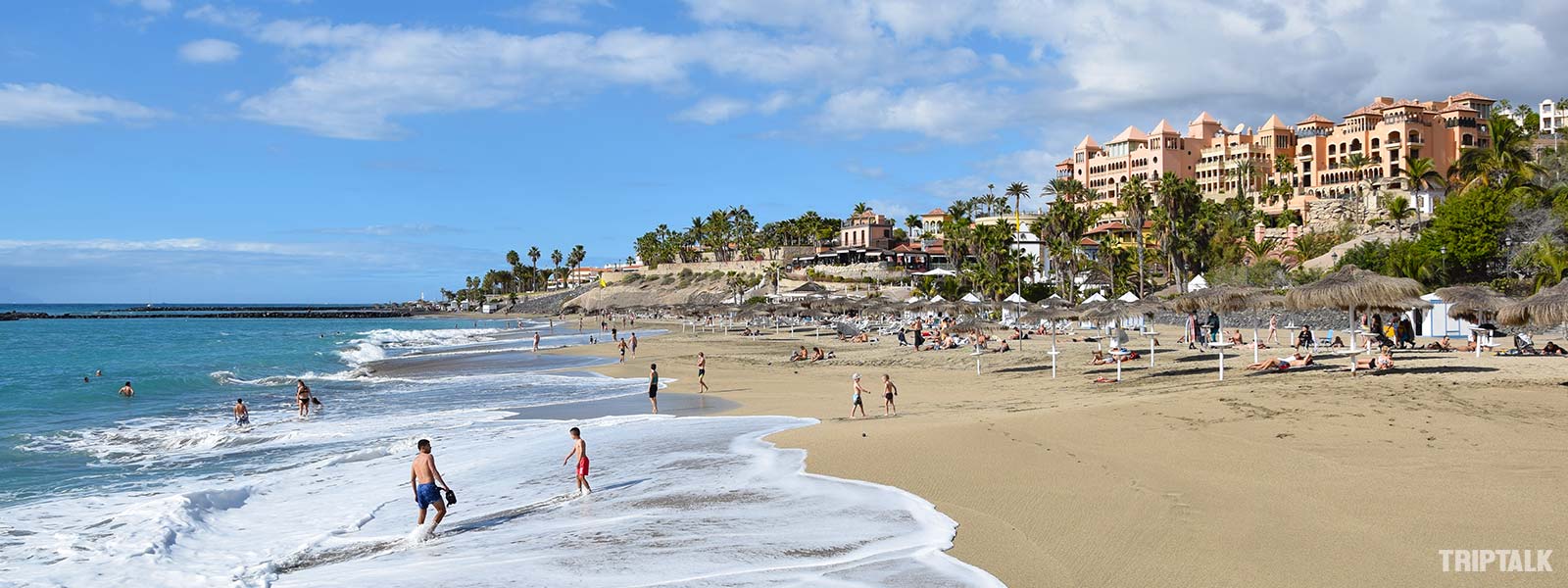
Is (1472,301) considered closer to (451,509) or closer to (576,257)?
(451,509)

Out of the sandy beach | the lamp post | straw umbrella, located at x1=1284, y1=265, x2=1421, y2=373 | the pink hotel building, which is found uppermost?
the pink hotel building

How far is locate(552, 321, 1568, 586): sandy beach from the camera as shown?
7266 mm

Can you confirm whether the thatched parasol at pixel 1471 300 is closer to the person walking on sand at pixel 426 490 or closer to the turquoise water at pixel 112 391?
the person walking on sand at pixel 426 490

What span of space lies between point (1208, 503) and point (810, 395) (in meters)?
13.3

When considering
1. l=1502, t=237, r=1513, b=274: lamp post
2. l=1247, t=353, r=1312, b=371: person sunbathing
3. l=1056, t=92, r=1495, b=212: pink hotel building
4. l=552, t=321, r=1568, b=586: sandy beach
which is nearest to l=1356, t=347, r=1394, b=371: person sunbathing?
l=552, t=321, r=1568, b=586: sandy beach

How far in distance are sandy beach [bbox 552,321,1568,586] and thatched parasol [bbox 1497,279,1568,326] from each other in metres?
0.88

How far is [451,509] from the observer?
36.2 ft

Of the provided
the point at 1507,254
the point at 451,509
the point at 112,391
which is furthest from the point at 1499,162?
the point at 112,391

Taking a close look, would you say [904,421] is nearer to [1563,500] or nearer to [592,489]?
[592,489]

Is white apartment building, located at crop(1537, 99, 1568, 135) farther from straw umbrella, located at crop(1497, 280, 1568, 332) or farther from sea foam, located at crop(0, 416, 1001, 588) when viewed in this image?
sea foam, located at crop(0, 416, 1001, 588)

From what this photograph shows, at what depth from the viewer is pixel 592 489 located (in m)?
11.5

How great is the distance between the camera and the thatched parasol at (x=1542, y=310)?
1552cm

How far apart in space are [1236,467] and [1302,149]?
306ft

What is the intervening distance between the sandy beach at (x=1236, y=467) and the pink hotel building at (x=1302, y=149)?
66.2 m
